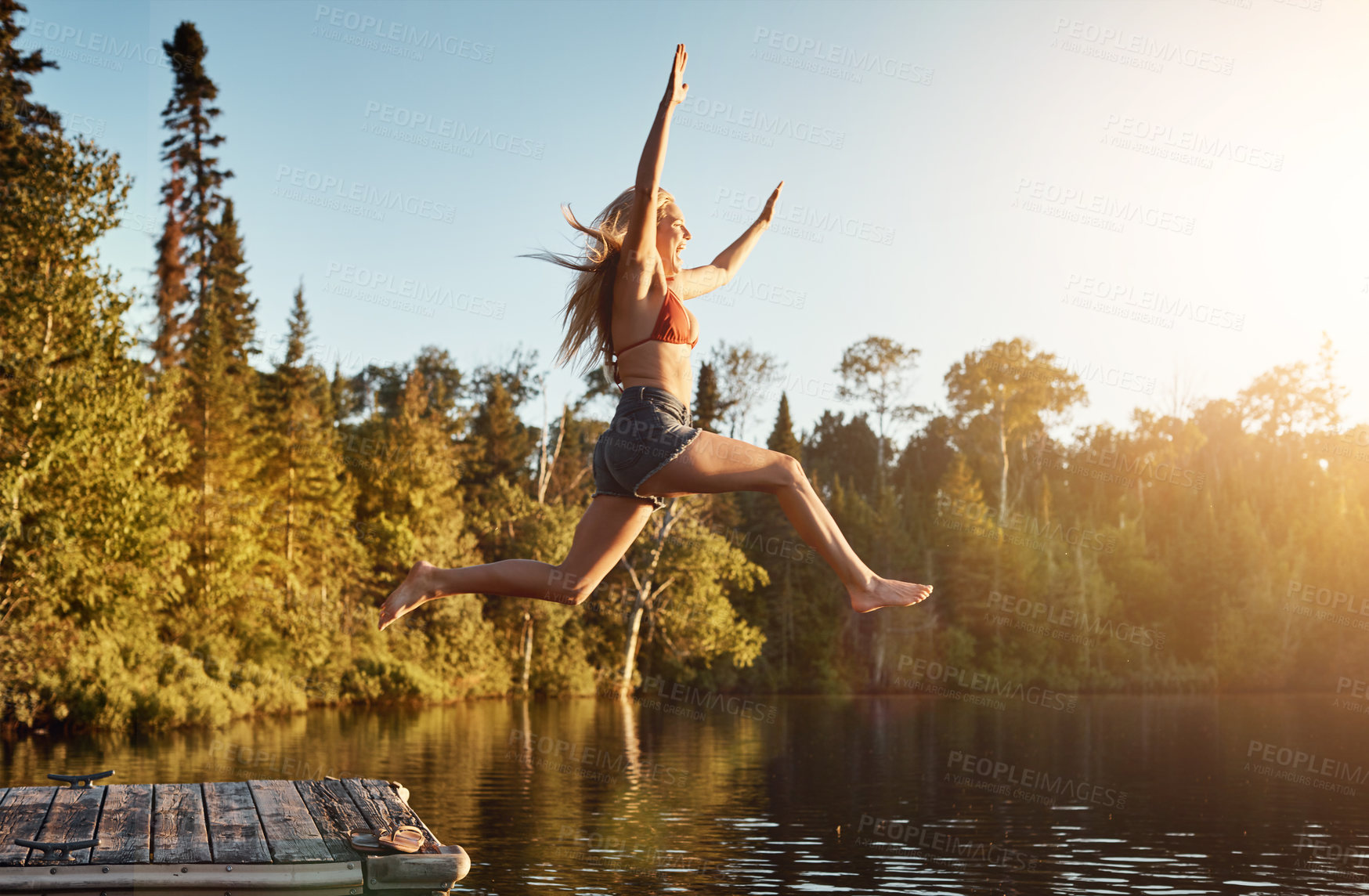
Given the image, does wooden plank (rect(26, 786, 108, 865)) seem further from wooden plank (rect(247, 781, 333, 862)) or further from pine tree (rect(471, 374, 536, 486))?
pine tree (rect(471, 374, 536, 486))

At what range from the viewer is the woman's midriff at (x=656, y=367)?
4.09 m

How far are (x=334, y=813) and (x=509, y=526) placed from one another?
106 ft

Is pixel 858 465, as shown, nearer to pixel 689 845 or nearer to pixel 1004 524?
pixel 1004 524

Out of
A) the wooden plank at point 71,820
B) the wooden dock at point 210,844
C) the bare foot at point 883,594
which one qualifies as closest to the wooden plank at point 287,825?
the wooden dock at point 210,844

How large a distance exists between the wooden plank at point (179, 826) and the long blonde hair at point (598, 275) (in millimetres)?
3008

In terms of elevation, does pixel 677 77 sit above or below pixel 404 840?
above

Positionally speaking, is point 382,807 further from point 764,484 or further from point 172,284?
point 172,284

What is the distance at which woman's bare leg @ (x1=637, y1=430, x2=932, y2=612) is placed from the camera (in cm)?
383

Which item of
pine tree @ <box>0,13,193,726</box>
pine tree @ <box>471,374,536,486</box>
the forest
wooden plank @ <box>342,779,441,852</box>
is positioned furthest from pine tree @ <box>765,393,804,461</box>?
wooden plank @ <box>342,779,441,852</box>

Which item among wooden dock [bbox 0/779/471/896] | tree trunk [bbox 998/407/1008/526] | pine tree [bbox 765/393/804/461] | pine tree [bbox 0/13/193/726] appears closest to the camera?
wooden dock [bbox 0/779/471/896]

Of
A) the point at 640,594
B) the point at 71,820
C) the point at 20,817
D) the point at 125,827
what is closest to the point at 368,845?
the point at 125,827

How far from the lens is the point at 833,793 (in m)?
18.3

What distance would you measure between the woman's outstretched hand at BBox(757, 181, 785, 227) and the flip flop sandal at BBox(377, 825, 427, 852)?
3310mm

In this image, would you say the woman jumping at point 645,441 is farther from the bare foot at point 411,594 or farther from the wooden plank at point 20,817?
the wooden plank at point 20,817
